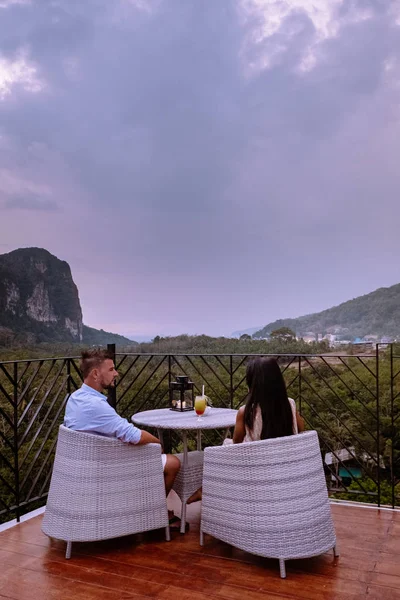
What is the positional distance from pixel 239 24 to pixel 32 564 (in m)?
12.1

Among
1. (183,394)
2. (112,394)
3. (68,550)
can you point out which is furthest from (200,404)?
(112,394)

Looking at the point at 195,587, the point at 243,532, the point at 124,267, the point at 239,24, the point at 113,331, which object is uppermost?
the point at 239,24

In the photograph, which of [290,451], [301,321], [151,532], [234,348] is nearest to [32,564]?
[151,532]

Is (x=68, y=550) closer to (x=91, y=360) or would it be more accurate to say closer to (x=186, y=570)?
(x=186, y=570)

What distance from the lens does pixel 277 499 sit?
236 centimetres

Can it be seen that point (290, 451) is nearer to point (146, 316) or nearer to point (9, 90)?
point (9, 90)

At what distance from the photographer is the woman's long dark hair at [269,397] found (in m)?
2.42

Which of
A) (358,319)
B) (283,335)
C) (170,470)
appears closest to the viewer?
(170,470)

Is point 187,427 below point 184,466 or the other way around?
the other way around

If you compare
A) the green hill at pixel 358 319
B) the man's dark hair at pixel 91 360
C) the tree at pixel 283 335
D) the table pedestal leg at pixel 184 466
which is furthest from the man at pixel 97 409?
the tree at pixel 283 335

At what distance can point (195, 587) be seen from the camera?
2234 millimetres

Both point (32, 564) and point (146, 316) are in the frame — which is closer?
point (32, 564)

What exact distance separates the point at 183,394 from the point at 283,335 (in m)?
16.4

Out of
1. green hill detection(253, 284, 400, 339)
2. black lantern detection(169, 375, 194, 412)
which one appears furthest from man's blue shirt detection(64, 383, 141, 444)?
green hill detection(253, 284, 400, 339)
